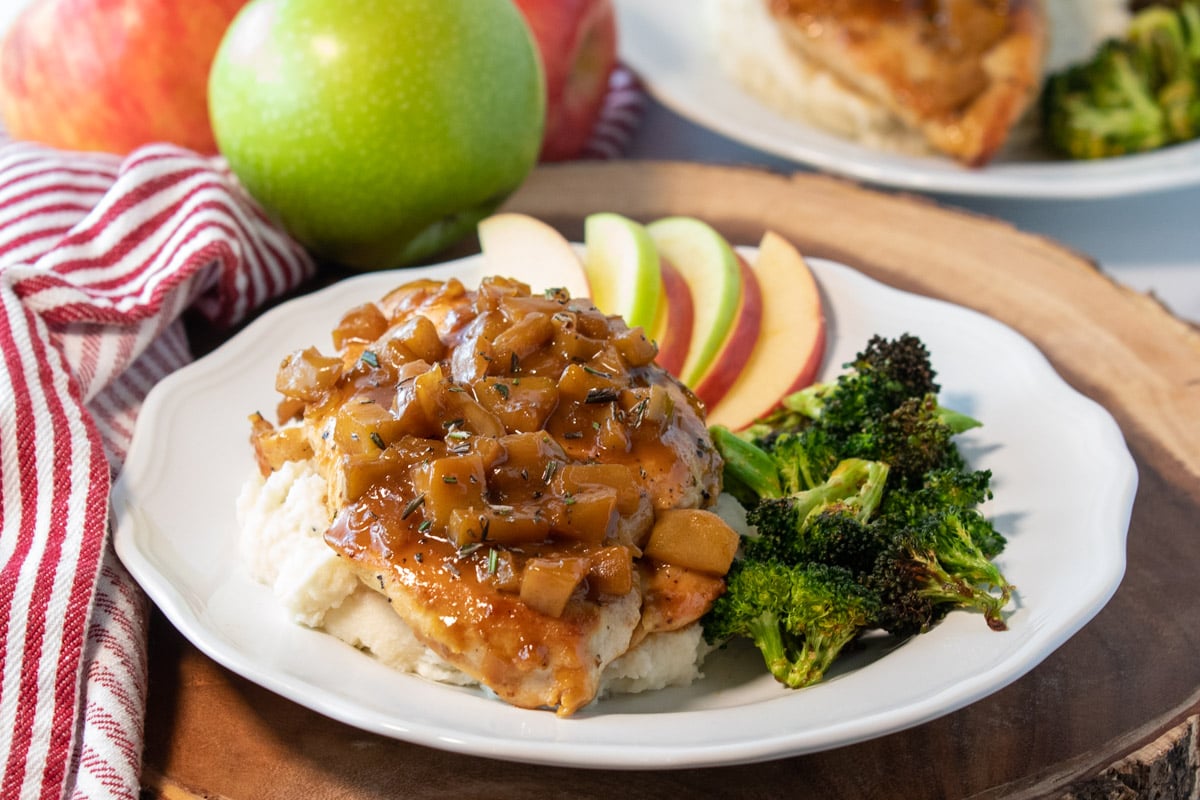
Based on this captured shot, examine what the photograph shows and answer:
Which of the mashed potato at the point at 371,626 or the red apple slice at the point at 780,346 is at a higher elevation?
the mashed potato at the point at 371,626

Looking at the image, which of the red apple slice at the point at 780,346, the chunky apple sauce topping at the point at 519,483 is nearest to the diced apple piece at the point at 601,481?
the chunky apple sauce topping at the point at 519,483

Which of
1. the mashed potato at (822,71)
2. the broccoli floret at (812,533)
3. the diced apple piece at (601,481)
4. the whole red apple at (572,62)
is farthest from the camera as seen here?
the mashed potato at (822,71)

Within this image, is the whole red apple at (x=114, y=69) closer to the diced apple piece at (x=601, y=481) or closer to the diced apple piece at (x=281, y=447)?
the diced apple piece at (x=281, y=447)

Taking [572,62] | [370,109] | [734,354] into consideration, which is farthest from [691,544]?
[572,62]

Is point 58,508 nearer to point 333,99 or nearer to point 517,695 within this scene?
point 517,695

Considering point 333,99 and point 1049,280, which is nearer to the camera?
point 333,99

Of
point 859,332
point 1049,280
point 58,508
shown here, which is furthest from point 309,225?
point 1049,280

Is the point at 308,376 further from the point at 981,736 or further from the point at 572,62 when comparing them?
the point at 572,62

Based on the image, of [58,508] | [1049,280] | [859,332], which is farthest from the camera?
[1049,280]
